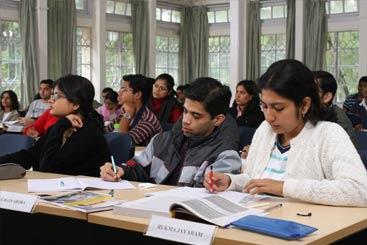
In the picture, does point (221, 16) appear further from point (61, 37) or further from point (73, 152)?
point (73, 152)

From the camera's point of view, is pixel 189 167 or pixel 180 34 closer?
pixel 189 167

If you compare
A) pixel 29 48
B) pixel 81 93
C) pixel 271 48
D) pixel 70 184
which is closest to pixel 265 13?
pixel 271 48

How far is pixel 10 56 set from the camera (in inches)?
388

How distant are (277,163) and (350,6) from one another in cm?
923

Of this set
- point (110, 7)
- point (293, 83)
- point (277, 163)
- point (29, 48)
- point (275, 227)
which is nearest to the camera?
point (275, 227)

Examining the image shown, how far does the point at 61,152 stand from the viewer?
310cm

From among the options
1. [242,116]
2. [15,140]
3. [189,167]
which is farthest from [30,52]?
[189,167]

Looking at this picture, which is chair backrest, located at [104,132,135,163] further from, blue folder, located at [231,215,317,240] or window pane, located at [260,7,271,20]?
window pane, located at [260,7,271,20]

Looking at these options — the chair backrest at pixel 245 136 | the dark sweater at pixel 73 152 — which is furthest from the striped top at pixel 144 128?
the dark sweater at pixel 73 152

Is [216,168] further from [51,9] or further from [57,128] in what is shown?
[51,9]

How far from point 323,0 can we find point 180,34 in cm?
356

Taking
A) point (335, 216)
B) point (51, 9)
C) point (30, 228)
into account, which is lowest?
point (30, 228)

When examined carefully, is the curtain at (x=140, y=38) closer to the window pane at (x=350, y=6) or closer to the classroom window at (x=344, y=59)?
the classroom window at (x=344, y=59)

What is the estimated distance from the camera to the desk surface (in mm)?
1526
